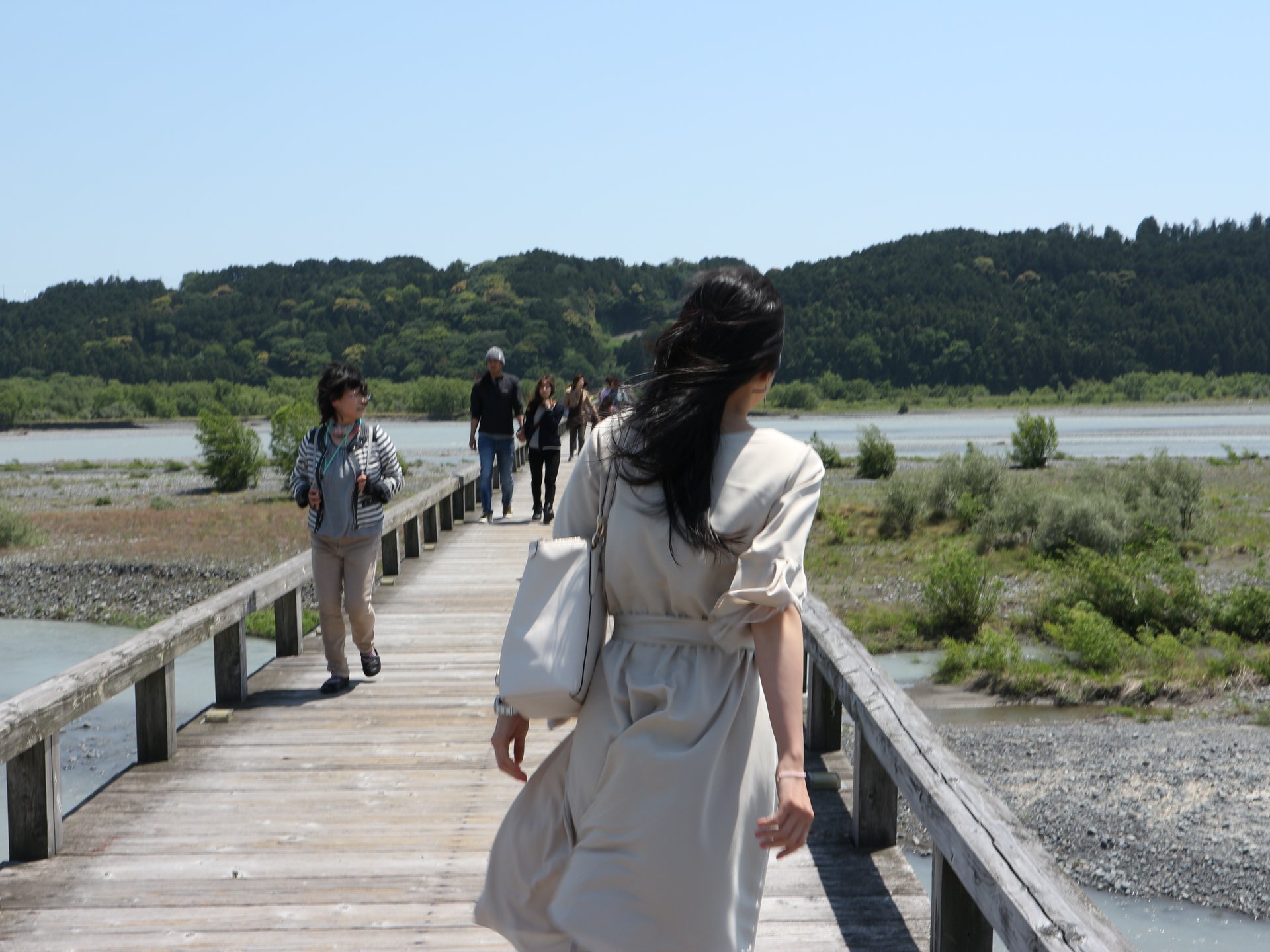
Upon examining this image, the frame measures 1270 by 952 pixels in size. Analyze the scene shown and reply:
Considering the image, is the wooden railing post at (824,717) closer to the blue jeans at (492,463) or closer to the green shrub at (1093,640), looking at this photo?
the green shrub at (1093,640)

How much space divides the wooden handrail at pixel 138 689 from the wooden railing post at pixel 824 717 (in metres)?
2.50

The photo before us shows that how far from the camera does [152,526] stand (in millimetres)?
22062

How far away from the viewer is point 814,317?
150 metres

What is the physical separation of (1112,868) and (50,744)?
5.03 meters

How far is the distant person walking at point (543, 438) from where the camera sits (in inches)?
502

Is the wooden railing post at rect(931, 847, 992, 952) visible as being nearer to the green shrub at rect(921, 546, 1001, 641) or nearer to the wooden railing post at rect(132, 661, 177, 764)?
the wooden railing post at rect(132, 661, 177, 764)

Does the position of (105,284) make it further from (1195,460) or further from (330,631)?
(330,631)

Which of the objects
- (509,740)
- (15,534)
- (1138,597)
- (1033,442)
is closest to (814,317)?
(1033,442)

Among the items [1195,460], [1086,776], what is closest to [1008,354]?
[1195,460]

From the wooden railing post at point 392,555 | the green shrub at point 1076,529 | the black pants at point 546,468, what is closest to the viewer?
the wooden railing post at point 392,555

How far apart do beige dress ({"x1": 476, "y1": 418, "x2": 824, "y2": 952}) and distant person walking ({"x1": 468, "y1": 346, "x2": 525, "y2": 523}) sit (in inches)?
356

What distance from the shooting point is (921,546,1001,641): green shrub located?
1254 centimetres

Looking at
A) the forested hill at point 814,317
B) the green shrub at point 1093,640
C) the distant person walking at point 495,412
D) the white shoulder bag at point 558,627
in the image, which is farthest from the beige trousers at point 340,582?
the forested hill at point 814,317

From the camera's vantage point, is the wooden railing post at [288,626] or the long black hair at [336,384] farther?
the wooden railing post at [288,626]
